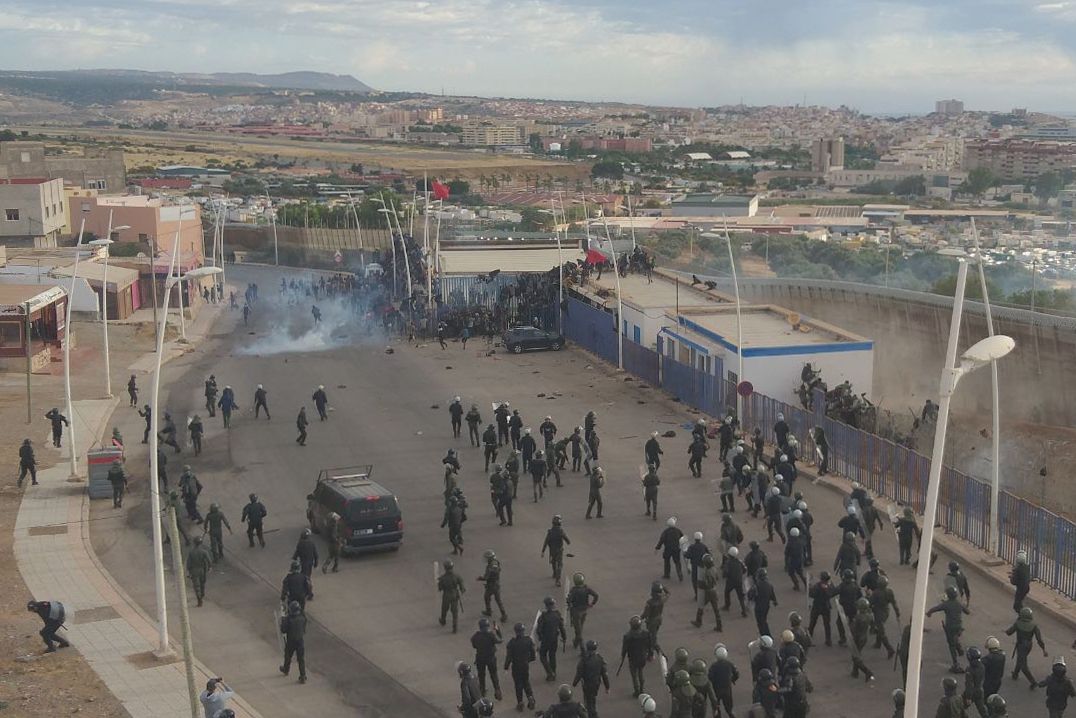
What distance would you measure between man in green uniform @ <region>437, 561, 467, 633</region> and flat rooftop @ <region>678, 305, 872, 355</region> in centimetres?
1510

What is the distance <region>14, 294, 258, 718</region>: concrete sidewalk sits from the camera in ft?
50.4

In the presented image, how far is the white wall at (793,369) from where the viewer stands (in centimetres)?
3042

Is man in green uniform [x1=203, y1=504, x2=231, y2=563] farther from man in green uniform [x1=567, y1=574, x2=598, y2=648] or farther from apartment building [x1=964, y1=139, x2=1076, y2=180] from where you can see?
apartment building [x1=964, y1=139, x2=1076, y2=180]

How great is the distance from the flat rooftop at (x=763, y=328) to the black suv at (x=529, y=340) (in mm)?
6701

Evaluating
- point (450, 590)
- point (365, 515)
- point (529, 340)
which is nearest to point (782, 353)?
point (529, 340)

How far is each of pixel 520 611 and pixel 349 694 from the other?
3.30m

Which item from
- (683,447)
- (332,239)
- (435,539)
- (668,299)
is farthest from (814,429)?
(332,239)

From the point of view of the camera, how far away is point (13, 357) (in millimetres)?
38875

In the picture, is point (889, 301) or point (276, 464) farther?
point (889, 301)

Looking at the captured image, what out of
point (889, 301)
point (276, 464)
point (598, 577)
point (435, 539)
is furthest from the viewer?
point (889, 301)

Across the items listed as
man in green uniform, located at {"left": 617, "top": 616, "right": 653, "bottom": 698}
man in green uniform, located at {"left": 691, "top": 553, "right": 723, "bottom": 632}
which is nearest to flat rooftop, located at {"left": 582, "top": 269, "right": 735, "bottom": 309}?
man in green uniform, located at {"left": 691, "top": 553, "right": 723, "bottom": 632}

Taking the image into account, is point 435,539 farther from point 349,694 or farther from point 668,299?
point 668,299

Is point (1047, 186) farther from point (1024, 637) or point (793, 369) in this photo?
point (1024, 637)

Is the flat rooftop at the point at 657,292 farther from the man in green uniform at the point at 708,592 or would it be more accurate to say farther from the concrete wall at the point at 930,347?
the man in green uniform at the point at 708,592
